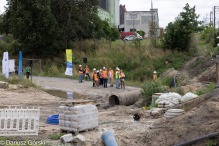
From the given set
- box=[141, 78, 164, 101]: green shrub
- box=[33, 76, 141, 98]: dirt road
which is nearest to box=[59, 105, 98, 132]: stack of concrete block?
box=[141, 78, 164, 101]: green shrub

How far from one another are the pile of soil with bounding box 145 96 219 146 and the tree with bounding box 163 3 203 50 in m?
24.9

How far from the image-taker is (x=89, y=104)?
336 inches

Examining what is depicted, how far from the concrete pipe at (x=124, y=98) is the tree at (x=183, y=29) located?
19.0 m

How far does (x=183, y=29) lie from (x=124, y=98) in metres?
20.4

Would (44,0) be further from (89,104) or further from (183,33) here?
(89,104)

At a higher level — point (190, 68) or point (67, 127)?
point (190, 68)

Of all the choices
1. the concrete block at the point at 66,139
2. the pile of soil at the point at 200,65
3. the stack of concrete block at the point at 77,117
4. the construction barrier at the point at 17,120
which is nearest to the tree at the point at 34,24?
the pile of soil at the point at 200,65

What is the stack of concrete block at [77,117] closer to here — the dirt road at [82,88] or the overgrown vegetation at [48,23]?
the dirt road at [82,88]

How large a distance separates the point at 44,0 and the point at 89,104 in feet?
88.5

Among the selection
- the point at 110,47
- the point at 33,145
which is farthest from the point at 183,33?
the point at 33,145

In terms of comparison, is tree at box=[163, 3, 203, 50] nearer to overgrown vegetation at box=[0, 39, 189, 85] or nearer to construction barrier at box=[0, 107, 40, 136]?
overgrown vegetation at box=[0, 39, 189, 85]

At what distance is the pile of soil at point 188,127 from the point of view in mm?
7328

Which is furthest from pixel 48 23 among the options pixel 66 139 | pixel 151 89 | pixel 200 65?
pixel 66 139

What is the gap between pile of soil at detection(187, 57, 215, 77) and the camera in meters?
28.0
